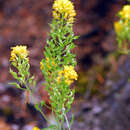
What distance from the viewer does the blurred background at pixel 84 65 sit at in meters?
4.31

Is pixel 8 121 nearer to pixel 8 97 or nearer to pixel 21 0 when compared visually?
pixel 8 97

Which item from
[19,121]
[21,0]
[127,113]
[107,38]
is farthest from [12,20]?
[127,113]

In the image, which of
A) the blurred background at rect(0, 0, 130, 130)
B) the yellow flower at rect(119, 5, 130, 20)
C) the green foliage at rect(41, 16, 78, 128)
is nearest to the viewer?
the green foliage at rect(41, 16, 78, 128)

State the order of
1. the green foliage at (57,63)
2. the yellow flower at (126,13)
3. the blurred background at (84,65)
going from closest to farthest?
the green foliage at (57,63), the yellow flower at (126,13), the blurred background at (84,65)

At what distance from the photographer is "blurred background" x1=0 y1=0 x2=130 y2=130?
14.1 ft

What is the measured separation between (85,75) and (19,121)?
171 centimetres

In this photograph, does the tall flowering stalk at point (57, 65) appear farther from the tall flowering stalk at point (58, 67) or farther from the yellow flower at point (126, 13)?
the yellow flower at point (126, 13)

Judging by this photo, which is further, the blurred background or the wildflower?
the blurred background

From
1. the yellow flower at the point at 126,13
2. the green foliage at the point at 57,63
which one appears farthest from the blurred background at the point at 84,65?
the green foliage at the point at 57,63

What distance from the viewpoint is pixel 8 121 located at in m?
4.98

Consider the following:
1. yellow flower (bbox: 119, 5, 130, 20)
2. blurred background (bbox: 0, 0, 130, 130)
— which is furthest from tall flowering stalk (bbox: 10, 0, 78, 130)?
blurred background (bbox: 0, 0, 130, 130)

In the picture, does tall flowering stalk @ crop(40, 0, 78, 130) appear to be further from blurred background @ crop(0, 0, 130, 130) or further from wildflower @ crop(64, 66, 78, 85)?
blurred background @ crop(0, 0, 130, 130)

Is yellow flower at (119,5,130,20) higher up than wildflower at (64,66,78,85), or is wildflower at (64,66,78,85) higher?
yellow flower at (119,5,130,20)

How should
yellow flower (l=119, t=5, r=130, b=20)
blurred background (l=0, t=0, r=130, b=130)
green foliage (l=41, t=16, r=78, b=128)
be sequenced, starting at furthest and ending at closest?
blurred background (l=0, t=0, r=130, b=130) < yellow flower (l=119, t=5, r=130, b=20) < green foliage (l=41, t=16, r=78, b=128)
